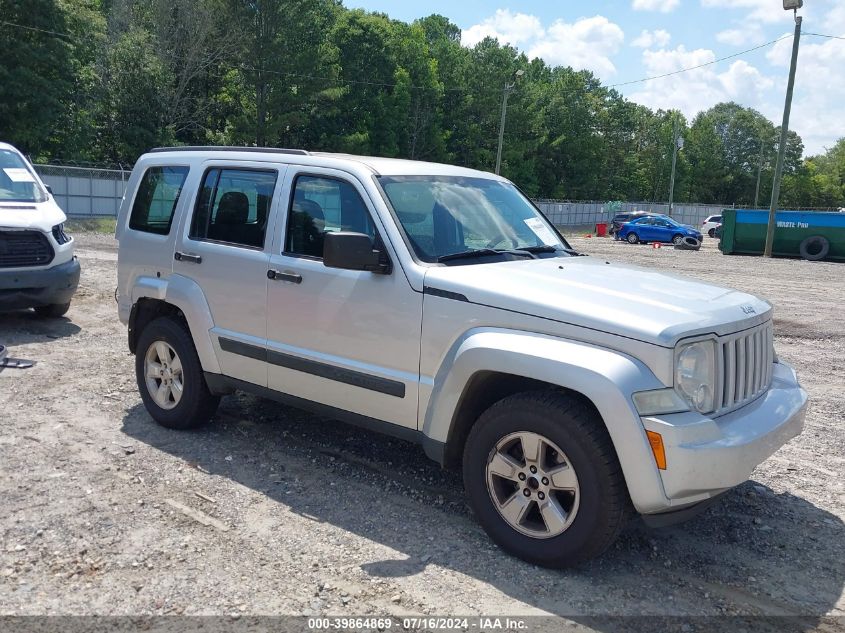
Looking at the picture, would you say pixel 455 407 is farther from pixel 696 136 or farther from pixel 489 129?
pixel 696 136

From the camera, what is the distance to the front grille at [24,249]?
28.7 ft

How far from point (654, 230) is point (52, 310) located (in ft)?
110

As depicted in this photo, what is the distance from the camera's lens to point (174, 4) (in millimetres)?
49250

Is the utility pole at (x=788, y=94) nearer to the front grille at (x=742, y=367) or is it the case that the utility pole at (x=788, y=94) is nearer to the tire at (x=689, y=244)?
the tire at (x=689, y=244)

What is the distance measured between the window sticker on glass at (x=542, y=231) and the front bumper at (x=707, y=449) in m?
1.82

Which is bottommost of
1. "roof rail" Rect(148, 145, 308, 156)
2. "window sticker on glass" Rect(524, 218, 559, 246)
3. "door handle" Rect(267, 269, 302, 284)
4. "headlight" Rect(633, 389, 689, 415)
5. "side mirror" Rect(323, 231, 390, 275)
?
"headlight" Rect(633, 389, 689, 415)

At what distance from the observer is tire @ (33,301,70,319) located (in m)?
9.79

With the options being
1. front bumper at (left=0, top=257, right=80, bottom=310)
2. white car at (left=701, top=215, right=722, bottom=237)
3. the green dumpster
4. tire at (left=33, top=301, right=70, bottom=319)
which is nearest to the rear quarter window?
front bumper at (left=0, top=257, right=80, bottom=310)

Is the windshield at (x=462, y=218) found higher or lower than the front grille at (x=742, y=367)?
higher

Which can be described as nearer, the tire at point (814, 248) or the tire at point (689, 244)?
the tire at point (814, 248)

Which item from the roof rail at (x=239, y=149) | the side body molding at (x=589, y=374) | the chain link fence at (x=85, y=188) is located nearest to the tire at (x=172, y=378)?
the roof rail at (x=239, y=149)

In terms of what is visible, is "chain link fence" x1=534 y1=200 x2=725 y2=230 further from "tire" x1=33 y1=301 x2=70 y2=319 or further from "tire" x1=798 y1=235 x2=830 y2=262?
"tire" x1=33 y1=301 x2=70 y2=319

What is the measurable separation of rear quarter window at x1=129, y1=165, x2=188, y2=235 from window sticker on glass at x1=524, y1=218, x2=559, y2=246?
2608 mm

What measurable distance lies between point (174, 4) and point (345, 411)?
51.3 meters
